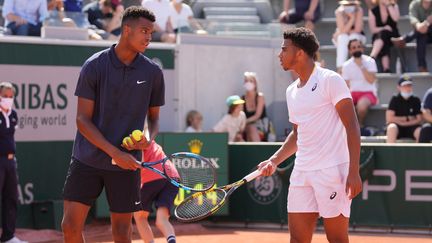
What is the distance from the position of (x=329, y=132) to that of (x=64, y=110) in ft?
24.4

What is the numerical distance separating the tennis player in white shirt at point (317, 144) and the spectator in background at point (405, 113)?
7.67 metres

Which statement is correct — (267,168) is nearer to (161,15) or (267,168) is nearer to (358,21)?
(161,15)

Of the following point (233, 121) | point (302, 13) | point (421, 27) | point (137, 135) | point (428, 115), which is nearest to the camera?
point (137, 135)

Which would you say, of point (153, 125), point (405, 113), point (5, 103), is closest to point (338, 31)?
point (405, 113)

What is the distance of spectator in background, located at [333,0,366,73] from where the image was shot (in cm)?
1611

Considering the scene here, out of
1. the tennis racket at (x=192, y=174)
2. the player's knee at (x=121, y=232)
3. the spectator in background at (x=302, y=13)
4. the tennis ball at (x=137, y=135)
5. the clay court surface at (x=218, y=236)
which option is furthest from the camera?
the spectator in background at (x=302, y=13)

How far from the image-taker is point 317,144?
257 inches

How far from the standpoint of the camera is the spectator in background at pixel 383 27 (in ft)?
53.2


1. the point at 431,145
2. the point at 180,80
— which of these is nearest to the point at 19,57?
the point at 180,80

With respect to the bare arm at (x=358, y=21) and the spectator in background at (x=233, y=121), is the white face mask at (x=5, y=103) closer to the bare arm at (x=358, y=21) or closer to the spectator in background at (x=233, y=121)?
the spectator in background at (x=233, y=121)

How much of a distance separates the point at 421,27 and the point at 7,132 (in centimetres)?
772

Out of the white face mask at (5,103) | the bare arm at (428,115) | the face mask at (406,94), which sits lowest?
the bare arm at (428,115)

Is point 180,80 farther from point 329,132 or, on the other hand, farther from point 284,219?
point 329,132

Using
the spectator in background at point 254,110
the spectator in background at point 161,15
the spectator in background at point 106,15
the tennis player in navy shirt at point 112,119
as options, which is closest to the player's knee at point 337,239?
the tennis player in navy shirt at point 112,119
